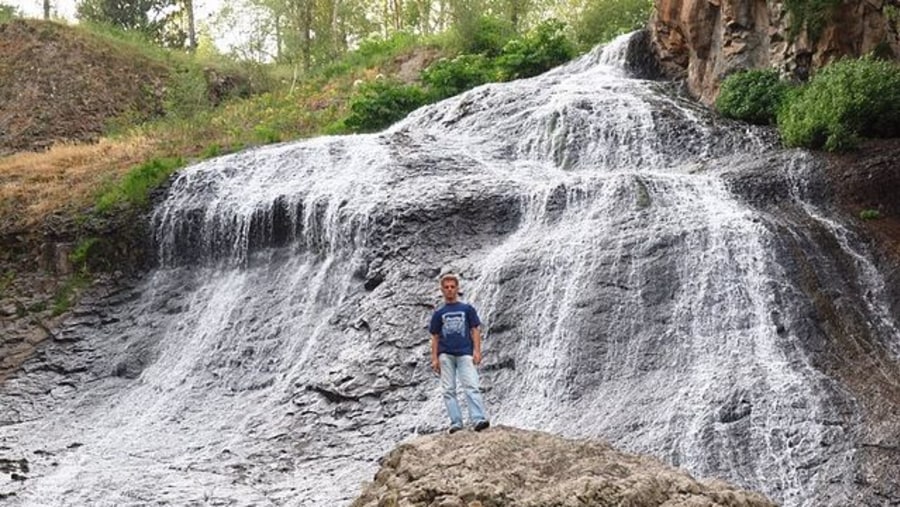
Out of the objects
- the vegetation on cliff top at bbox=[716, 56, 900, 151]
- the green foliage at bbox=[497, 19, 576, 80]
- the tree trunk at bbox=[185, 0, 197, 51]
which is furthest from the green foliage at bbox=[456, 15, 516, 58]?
the vegetation on cliff top at bbox=[716, 56, 900, 151]

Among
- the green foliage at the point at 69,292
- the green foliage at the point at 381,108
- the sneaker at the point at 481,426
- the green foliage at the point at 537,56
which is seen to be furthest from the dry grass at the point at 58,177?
the sneaker at the point at 481,426

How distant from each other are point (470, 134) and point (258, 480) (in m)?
11.4

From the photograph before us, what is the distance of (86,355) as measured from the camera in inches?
654

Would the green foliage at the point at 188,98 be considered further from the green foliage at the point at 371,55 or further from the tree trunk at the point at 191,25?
the tree trunk at the point at 191,25

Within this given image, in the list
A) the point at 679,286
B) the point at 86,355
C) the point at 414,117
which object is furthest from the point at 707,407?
the point at 414,117

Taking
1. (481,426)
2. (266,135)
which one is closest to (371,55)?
(266,135)

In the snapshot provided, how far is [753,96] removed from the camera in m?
18.8

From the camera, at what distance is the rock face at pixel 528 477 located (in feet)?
22.2

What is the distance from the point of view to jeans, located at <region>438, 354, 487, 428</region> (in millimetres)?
8816

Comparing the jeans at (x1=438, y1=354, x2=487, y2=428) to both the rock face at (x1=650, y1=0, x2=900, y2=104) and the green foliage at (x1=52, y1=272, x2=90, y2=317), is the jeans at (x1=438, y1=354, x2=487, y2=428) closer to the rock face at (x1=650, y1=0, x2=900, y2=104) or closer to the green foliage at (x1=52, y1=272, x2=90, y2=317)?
the green foliage at (x1=52, y1=272, x2=90, y2=317)

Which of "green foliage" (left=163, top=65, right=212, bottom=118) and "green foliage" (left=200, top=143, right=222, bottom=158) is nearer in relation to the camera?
"green foliage" (left=200, top=143, right=222, bottom=158)

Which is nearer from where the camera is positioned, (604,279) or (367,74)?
(604,279)

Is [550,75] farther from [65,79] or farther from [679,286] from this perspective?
[65,79]

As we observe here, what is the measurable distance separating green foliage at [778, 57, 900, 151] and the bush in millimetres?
2046
